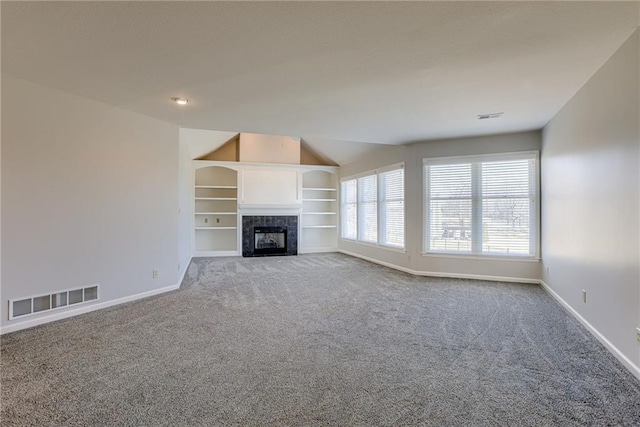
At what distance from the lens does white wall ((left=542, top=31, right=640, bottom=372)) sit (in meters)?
2.28

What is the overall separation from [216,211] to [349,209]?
3507mm

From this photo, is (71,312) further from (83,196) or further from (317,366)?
(317,366)

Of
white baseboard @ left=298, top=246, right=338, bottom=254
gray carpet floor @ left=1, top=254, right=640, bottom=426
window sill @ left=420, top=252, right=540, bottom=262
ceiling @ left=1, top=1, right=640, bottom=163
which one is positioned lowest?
gray carpet floor @ left=1, top=254, right=640, bottom=426

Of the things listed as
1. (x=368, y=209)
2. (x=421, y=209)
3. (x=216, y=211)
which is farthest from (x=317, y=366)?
(x=216, y=211)

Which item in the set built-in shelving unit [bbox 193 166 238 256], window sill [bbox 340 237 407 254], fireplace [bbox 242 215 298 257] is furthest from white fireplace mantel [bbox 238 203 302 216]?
window sill [bbox 340 237 407 254]

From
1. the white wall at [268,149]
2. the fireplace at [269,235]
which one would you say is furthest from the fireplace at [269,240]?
the white wall at [268,149]

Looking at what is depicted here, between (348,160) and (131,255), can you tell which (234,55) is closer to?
(131,255)

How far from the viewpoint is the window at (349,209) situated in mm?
7969

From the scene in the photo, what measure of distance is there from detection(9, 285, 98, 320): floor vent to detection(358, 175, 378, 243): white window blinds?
17.2 ft

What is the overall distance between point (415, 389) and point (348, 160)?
6.59 metres

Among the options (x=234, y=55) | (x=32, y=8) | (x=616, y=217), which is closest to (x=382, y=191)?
(x=616, y=217)

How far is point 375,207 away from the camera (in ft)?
23.1

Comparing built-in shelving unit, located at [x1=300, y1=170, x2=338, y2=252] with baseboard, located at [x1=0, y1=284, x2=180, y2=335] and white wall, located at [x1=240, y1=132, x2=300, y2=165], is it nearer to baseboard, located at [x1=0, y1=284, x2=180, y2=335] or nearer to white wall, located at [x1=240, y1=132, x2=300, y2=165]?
white wall, located at [x1=240, y1=132, x2=300, y2=165]

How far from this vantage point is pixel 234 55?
2.44 m
